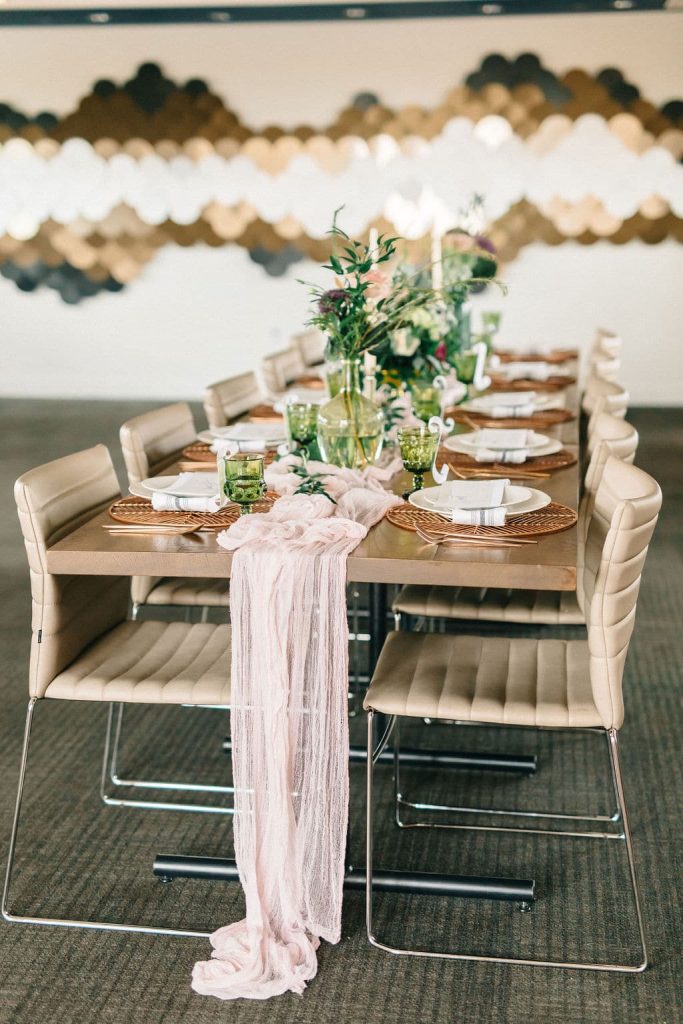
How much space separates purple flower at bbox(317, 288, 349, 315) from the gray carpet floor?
120 cm

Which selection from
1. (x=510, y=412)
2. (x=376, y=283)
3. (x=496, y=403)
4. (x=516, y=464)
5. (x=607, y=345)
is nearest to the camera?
(x=376, y=283)

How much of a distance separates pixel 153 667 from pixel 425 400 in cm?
117

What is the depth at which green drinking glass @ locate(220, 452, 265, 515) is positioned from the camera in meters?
2.20

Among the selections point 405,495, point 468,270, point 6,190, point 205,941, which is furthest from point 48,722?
point 6,190

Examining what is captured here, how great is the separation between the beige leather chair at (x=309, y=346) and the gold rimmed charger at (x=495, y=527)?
3.17 metres

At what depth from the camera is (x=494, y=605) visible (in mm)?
2721

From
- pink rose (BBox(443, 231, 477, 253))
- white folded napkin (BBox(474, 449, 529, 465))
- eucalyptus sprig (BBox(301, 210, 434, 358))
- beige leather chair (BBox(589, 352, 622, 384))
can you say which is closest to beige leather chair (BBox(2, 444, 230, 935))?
eucalyptus sprig (BBox(301, 210, 434, 358))

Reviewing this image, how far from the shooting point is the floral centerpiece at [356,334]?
248cm

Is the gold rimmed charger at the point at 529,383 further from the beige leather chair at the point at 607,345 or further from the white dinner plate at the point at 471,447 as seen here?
the white dinner plate at the point at 471,447

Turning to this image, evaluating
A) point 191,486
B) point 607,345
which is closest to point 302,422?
point 191,486

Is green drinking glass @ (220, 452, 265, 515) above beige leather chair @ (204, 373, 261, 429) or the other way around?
above

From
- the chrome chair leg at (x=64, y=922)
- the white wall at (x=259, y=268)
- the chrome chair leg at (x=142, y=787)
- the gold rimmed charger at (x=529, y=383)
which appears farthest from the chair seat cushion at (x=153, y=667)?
the white wall at (x=259, y=268)

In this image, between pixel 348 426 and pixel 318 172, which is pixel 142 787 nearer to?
pixel 348 426

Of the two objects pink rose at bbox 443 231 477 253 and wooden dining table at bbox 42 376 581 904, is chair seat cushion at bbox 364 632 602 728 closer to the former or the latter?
wooden dining table at bbox 42 376 581 904
